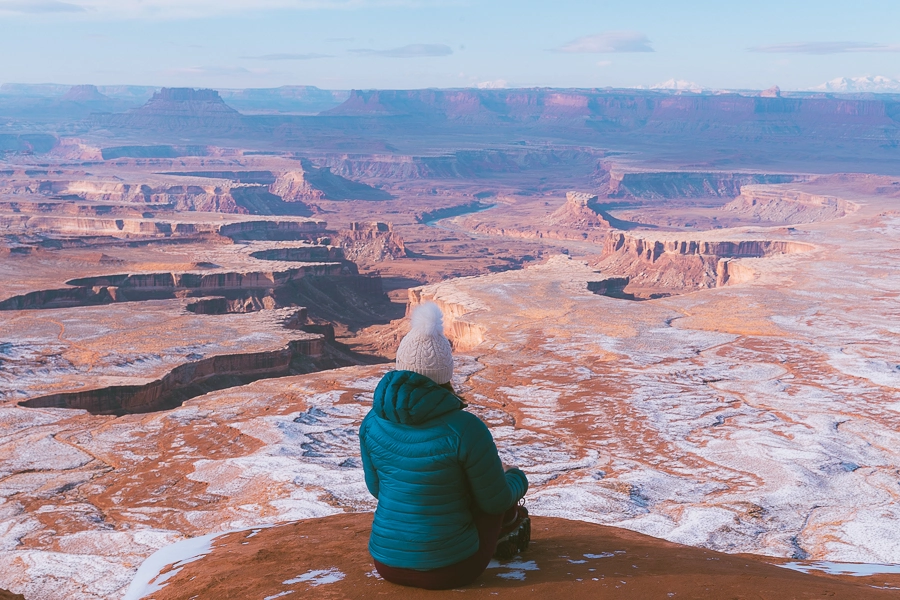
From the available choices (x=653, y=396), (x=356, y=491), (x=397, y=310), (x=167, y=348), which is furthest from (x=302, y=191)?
(x=356, y=491)

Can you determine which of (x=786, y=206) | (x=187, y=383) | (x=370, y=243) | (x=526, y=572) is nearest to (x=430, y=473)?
(x=526, y=572)

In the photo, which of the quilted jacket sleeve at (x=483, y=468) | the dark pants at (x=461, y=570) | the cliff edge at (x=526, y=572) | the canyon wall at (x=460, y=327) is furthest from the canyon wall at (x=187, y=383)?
the quilted jacket sleeve at (x=483, y=468)

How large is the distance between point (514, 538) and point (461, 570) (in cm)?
123

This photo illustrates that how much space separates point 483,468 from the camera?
8656 millimetres

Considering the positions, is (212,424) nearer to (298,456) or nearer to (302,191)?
(298,456)

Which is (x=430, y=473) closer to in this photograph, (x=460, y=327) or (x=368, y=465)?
(x=368, y=465)

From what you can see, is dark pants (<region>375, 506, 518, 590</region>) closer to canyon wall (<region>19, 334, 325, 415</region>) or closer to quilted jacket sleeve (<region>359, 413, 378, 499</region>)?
quilted jacket sleeve (<region>359, 413, 378, 499</region>)

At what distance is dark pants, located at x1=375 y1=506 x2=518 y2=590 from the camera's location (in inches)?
348

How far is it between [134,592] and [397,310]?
7883 centimetres

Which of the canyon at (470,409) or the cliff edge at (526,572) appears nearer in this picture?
the cliff edge at (526,572)

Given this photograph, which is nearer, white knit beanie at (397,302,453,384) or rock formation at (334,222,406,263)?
white knit beanie at (397,302,453,384)

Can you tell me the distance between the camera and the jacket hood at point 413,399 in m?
8.66

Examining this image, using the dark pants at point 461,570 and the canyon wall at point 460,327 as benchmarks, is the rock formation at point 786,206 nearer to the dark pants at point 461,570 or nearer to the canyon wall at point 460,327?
the canyon wall at point 460,327

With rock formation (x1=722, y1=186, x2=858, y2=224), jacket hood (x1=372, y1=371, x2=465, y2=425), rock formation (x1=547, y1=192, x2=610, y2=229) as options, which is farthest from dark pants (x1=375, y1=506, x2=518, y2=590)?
rock formation (x1=722, y1=186, x2=858, y2=224)
